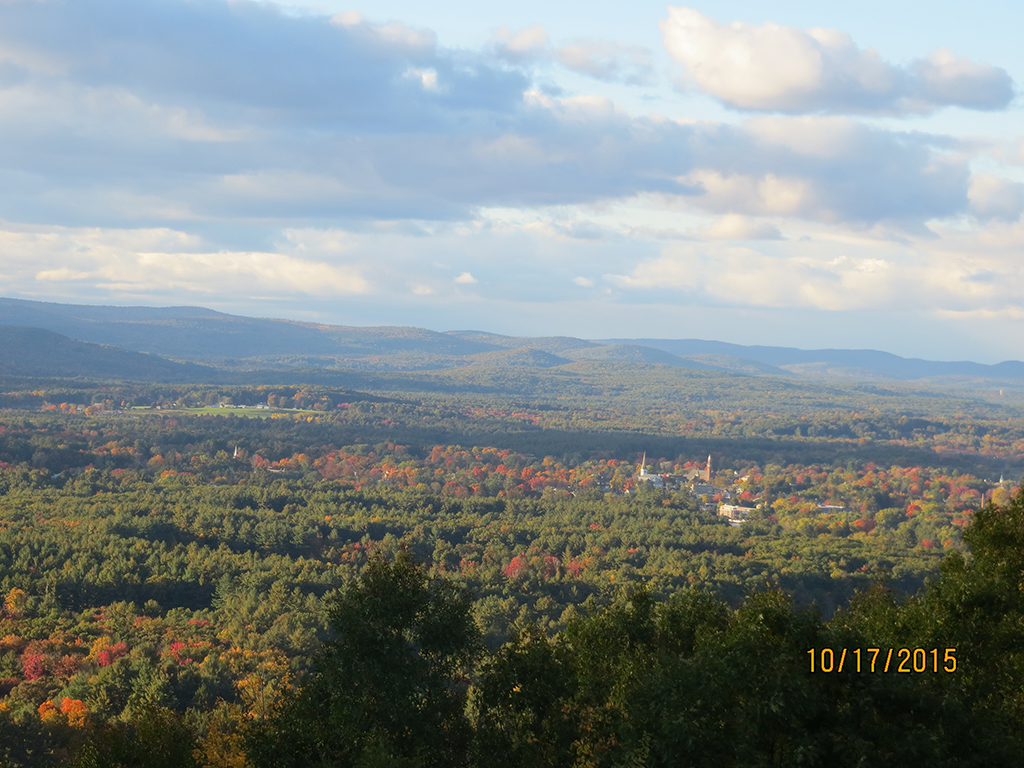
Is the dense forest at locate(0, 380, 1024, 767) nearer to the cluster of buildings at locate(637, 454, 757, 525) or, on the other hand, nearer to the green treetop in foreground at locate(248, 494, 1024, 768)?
the green treetop in foreground at locate(248, 494, 1024, 768)

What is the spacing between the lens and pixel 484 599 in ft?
184

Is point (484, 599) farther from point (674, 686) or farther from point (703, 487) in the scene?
point (703, 487)

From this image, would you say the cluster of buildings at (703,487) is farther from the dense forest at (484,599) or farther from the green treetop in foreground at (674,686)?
the green treetop in foreground at (674,686)

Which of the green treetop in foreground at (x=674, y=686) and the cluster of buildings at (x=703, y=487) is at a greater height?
the green treetop in foreground at (x=674, y=686)

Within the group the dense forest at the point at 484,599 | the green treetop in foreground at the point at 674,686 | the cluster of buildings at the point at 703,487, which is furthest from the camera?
the cluster of buildings at the point at 703,487

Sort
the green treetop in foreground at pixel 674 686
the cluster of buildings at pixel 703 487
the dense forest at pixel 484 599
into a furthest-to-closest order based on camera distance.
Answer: the cluster of buildings at pixel 703 487
the dense forest at pixel 484 599
the green treetop in foreground at pixel 674 686

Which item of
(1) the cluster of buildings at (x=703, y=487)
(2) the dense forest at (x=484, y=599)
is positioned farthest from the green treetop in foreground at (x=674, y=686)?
(1) the cluster of buildings at (x=703, y=487)

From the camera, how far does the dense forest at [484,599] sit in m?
15.6

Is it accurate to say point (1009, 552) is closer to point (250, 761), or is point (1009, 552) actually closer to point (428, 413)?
point (250, 761)

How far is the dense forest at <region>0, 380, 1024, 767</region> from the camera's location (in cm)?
1563

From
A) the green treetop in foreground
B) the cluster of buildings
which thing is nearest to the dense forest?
the green treetop in foreground

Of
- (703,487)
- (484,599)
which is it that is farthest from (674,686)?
(703,487)

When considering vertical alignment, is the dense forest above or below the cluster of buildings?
above

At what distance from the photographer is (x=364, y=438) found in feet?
497
